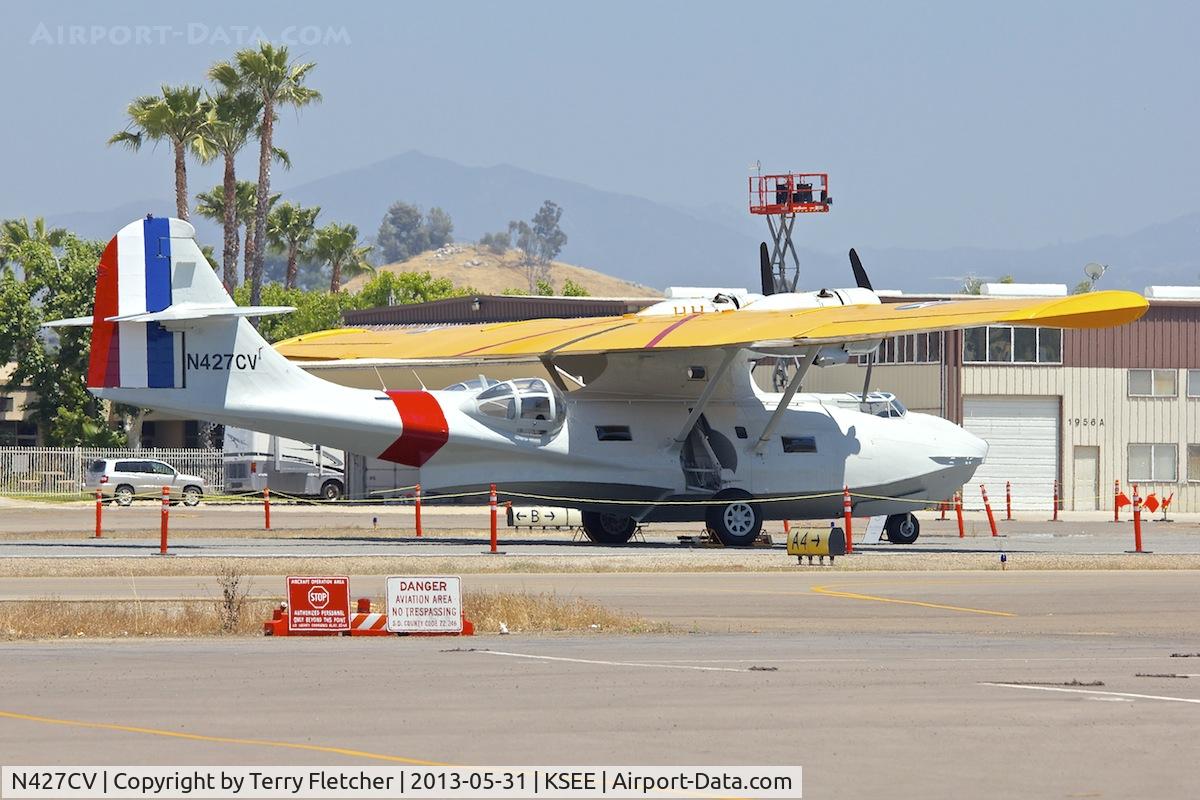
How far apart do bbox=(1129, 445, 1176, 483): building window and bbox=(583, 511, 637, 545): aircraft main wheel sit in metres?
26.7

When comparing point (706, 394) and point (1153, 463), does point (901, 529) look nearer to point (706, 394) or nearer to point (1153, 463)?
point (706, 394)

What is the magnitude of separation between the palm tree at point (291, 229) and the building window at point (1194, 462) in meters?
61.3

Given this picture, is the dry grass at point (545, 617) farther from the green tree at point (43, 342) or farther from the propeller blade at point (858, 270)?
the green tree at point (43, 342)

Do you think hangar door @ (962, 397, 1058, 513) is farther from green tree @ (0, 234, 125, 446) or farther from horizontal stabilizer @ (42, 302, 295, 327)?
green tree @ (0, 234, 125, 446)

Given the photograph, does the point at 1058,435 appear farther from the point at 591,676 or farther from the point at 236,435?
the point at 591,676

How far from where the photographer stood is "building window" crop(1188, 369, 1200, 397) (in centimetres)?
5528

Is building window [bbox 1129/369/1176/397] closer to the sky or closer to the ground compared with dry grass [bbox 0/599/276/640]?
closer to the sky

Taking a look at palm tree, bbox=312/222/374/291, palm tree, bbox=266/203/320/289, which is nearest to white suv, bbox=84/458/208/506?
palm tree, bbox=266/203/320/289

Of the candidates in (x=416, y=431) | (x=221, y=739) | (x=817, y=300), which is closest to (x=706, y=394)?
(x=817, y=300)

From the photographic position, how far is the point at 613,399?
3272cm

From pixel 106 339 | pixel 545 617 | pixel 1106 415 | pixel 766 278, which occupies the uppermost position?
pixel 766 278

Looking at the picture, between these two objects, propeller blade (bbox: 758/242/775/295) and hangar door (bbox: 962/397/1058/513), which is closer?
propeller blade (bbox: 758/242/775/295)

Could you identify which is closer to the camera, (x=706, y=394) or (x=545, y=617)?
(x=545, y=617)

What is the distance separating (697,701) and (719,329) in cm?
1869
